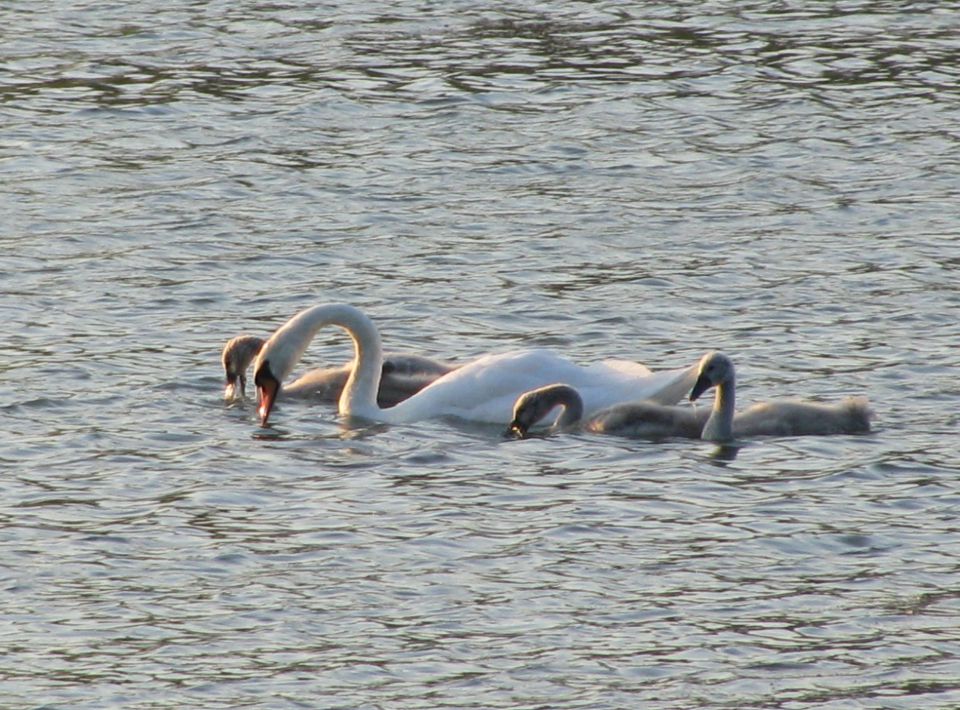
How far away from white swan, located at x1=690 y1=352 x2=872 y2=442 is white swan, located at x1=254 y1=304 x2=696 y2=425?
416 mm

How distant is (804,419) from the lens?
1280cm

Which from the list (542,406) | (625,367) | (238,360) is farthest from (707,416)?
(238,360)

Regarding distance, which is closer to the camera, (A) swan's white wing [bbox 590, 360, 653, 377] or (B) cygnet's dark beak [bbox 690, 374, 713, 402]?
(B) cygnet's dark beak [bbox 690, 374, 713, 402]

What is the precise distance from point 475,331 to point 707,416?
2604 mm

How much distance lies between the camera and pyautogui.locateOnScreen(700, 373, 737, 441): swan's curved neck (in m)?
12.8

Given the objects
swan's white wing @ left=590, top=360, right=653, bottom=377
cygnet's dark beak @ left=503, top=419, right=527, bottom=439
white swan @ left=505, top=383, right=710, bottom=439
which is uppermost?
swan's white wing @ left=590, top=360, right=653, bottom=377

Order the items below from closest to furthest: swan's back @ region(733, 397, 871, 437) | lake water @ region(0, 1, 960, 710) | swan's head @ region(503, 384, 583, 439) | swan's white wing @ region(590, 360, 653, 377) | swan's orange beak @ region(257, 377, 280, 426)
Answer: lake water @ region(0, 1, 960, 710) < swan's back @ region(733, 397, 871, 437) < swan's head @ region(503, 384, 583, 439) < swan's white wing @ region(590, 360, 653, 377) < swan's orange beak @ region(257, 377, 280, 426)

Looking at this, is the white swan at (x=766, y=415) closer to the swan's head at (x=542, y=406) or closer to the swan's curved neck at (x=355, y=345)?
the swan's head at (x=542, y=406)

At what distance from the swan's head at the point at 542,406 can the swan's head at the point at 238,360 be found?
1802 millimetres

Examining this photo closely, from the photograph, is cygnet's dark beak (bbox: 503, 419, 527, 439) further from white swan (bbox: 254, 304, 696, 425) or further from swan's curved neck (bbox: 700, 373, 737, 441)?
swan's curved neck (bbox: 700, 373, 737, 441)

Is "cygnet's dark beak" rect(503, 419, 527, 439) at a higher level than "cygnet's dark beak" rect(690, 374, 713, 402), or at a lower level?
lower

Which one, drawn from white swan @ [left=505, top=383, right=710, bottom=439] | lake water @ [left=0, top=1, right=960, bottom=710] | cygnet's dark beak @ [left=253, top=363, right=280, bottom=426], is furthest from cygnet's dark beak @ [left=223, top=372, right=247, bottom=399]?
white swan @ [left=505, top=383, right=710, bottom=439]

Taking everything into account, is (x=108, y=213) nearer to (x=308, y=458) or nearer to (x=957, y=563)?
(x=308, y=458)

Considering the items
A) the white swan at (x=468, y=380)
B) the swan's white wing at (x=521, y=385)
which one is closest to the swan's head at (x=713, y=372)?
the white swan at (x=468, y=380)
